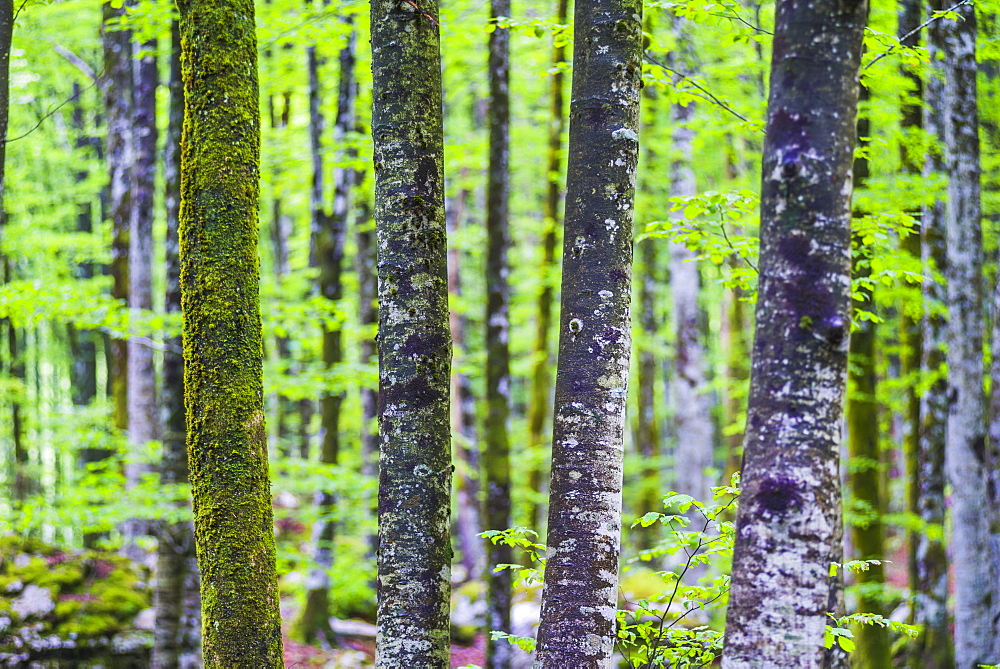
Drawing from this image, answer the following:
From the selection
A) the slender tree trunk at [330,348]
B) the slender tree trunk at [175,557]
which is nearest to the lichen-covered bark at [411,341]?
the slender tree trunk at [175,557]

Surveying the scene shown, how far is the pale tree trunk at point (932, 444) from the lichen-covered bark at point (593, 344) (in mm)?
5172

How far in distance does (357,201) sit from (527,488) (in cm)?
656

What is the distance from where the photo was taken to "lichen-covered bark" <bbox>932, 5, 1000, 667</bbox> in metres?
6.99

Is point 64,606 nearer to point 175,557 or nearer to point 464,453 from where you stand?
point 175,557

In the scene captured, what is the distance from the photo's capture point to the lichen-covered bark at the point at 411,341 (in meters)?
3.59

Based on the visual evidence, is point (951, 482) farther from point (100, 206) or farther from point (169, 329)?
point (100, 206)

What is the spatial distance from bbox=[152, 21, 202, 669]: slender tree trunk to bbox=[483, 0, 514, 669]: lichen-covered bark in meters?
2.87

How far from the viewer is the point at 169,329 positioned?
761cm

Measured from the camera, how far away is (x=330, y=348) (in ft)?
33.4

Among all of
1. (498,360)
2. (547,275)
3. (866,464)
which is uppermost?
(547,275)

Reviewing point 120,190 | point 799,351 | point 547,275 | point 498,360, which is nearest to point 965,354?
point 498,360

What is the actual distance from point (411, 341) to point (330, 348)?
6729mm

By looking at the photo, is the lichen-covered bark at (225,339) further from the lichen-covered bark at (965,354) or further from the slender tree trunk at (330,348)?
the lichen-covered bark at (965,354)

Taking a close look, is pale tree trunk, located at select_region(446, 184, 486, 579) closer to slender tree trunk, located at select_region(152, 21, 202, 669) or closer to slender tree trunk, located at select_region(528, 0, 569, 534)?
slender tree trunk, located at select_region(528, 0, 569, 534)
